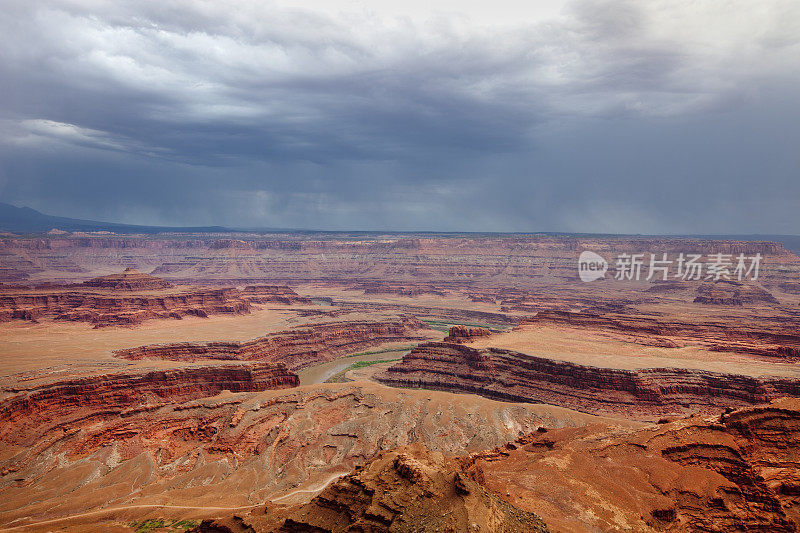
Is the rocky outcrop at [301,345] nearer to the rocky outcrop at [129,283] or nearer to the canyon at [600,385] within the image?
the canyon at [600,385]

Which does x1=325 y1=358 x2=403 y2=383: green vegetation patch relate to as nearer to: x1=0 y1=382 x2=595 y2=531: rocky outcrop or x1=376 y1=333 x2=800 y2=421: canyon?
x1=376 y1=333 x2=800 y2=421: canyon

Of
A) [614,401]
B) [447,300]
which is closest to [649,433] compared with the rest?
[614,401]

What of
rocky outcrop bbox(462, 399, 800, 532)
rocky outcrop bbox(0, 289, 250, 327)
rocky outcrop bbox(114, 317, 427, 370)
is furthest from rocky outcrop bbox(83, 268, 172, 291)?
rocky outcrop bbox(462, 399, 800, 532)

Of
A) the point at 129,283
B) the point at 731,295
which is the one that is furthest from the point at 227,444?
the point at 731,295

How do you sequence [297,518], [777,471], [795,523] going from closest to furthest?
[297,518] < [795,523] < [777,471]

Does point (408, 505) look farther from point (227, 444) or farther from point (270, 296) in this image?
point (270, 296)

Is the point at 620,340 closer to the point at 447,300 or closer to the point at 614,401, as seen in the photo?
the point at 614,401

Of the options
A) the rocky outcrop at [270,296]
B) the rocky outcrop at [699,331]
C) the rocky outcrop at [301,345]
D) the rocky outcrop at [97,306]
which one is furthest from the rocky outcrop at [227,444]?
the rocky outcrop at [270,296]
